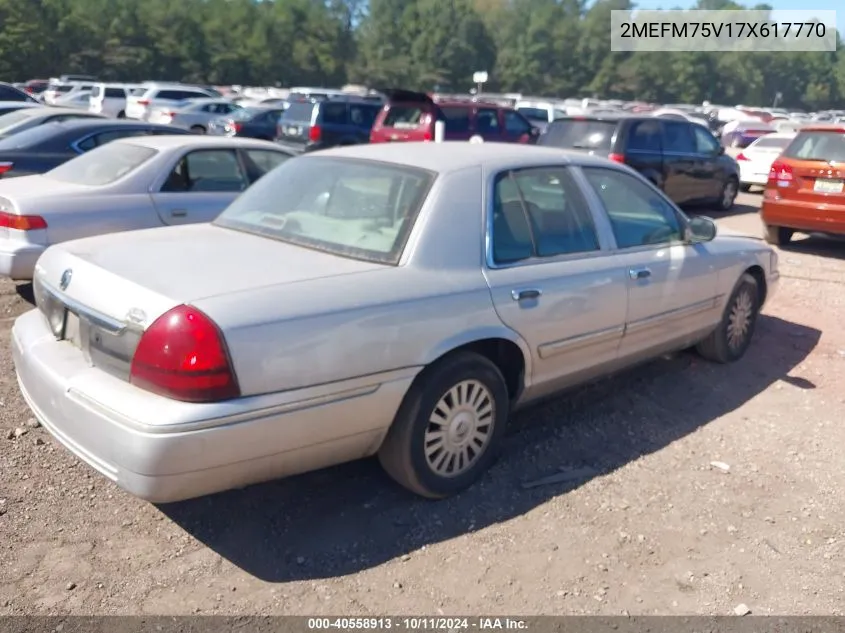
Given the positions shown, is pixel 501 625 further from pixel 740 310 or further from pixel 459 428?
pixel 740 310

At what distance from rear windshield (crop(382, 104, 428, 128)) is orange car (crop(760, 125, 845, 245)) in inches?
253

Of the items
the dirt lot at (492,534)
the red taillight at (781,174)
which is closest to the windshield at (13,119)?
the dirt lot at (492,534)

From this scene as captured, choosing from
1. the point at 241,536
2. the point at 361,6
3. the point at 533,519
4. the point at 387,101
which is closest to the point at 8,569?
the point at 241,536

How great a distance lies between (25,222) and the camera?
6.26 metres

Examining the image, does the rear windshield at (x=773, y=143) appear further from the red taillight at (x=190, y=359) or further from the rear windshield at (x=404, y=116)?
the red taillight at (x=190, y=359)

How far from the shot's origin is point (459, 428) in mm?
3996

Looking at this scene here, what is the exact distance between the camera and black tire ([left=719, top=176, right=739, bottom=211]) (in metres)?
14.6

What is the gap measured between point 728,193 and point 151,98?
20.1 metres

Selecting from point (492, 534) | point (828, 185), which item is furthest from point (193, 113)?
point (492, 534)

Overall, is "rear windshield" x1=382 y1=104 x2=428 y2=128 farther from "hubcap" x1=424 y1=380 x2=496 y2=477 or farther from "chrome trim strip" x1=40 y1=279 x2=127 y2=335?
"chrome trim strip" x1=40 y1=279 x2=127 y2=335

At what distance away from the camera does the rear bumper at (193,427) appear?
3.07 m

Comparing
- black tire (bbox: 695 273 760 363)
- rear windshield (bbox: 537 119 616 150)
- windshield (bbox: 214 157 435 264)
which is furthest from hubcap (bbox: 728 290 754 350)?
rear windshield (bbox: 537 119 616 150)

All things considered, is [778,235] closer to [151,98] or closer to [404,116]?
[404,116]

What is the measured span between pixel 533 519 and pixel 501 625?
2.55 feet
